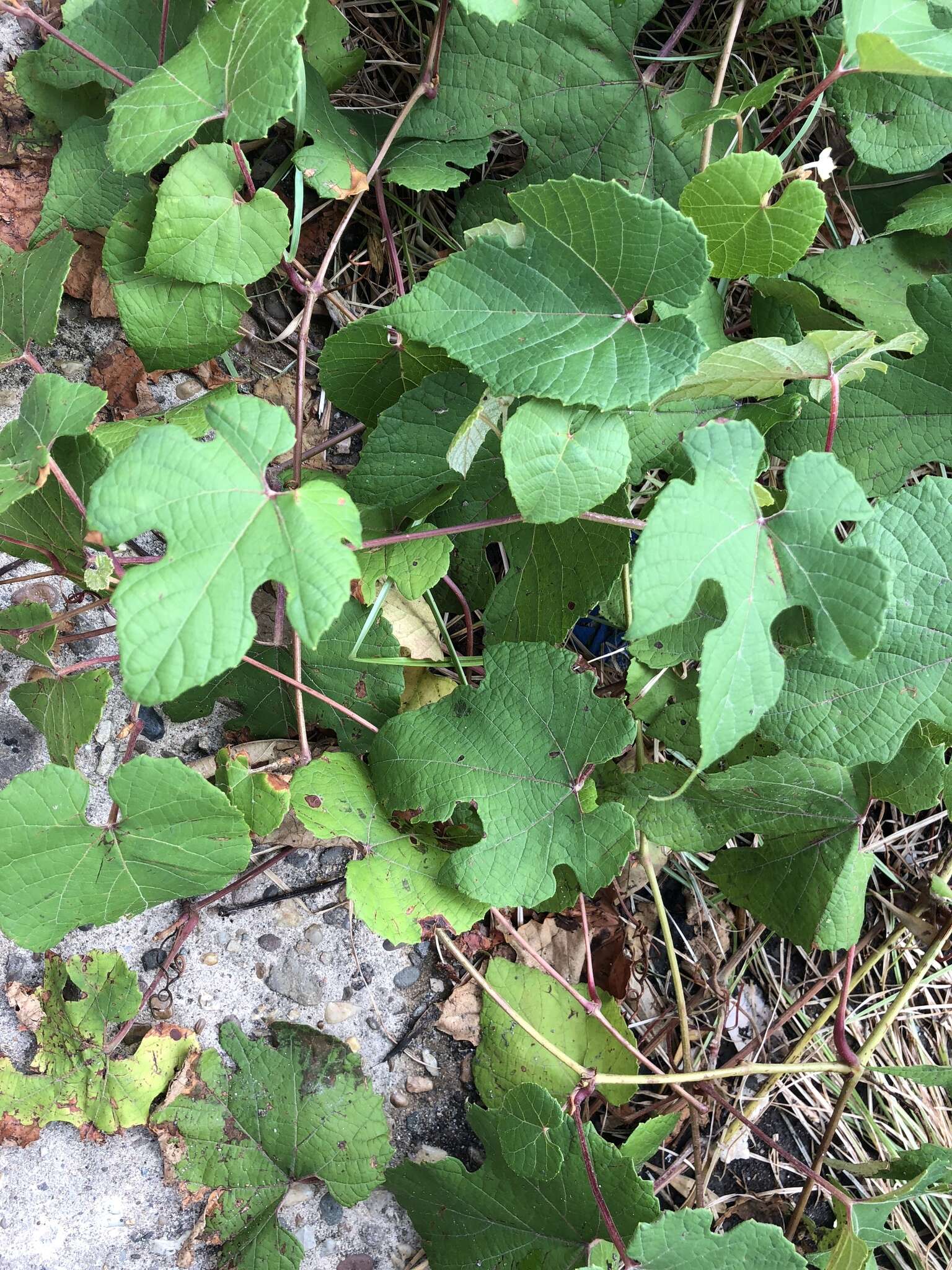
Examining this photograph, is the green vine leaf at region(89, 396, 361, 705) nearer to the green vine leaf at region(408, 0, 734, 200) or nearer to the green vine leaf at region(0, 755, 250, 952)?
the green vine leaf at region(0, 755, 250, 952)

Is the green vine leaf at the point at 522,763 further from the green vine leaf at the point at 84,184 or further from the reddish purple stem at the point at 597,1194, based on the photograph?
the green vine leaf at the point at 84,184

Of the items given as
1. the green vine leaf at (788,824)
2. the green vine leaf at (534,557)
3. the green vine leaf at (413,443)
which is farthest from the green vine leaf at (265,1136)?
the green vine leaf at (413,443)

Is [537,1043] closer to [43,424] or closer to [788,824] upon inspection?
[788,824]

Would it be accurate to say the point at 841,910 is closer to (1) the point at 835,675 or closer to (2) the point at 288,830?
(1) the point at 835,675

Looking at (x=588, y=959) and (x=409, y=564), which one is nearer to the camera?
(x=409, y=564)

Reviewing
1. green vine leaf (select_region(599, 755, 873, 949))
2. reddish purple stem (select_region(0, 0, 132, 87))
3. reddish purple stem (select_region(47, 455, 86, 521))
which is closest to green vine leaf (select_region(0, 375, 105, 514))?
reddish purple stem (select_region(47, 455, 86, 521))

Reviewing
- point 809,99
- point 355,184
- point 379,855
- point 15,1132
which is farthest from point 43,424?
point 809,99
